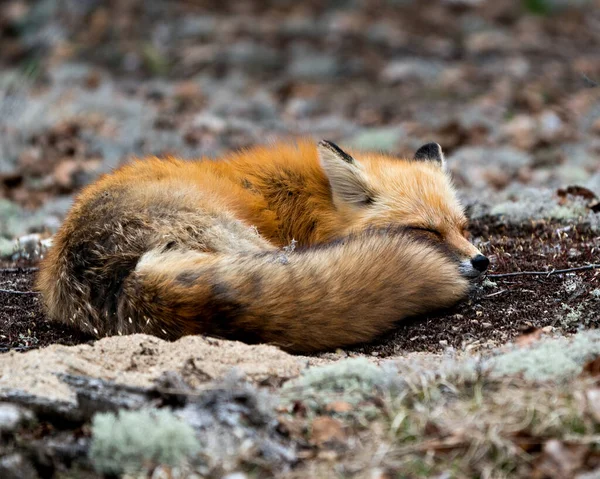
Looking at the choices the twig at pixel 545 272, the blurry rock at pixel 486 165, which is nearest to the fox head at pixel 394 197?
the twig at pixel 545 272

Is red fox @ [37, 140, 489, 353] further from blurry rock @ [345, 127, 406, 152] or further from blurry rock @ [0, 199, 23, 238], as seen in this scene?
blurry rock @ [345, 127, 406, 152]

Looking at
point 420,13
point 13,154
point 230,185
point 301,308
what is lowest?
point 13,154

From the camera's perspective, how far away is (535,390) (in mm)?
3324

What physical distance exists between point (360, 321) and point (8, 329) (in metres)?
2.40

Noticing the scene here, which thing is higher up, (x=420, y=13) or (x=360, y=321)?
(x=420, y=13)

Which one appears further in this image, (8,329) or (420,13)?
(420,13)

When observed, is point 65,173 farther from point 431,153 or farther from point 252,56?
point 252,56

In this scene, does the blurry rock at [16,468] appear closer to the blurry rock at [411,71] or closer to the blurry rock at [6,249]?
the blurry rock at [6,249]

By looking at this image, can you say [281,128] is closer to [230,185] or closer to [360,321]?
[230,185]

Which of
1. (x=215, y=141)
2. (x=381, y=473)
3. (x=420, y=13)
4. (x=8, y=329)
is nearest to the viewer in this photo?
(x=381, y=473)

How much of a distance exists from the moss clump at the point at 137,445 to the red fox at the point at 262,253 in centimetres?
117

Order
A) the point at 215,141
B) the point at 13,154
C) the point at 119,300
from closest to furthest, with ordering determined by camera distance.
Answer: the point at 119,300 < the point at 13,154 < the point at 215,141

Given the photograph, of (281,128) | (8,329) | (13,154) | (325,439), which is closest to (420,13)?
(281,128)

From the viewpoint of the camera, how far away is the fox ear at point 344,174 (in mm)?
5465
